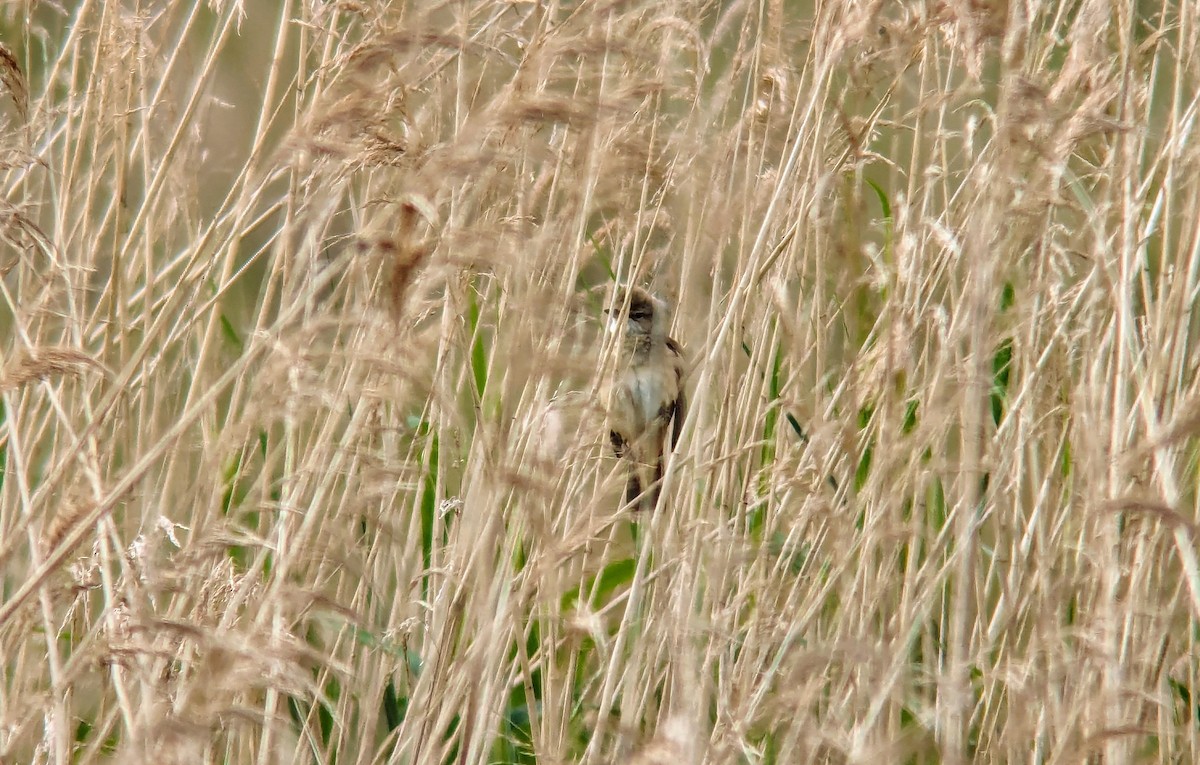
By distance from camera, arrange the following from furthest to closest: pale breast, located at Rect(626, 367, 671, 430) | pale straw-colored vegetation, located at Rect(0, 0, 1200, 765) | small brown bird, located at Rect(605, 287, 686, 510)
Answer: pale breast, located at Rect(626, 367, 671, 430) < small brown bird, located at Rect(605, 287, 686, 510) < pale straw-colored vegetation, located at Rect(0, 0, 1200, 765)

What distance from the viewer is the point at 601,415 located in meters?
1.44

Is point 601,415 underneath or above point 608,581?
above

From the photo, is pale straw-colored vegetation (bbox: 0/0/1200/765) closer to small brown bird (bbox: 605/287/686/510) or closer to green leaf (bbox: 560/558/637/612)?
green leaf (bbox: 560/558/637/612)

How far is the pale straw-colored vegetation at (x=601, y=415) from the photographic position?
1244mm

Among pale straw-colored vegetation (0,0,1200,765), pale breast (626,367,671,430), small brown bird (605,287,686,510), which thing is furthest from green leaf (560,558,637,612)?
pale breast (626,367,671,430)

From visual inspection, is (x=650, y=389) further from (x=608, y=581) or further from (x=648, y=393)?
(x=608, y=581)

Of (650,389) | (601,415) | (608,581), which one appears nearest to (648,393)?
(650,389)

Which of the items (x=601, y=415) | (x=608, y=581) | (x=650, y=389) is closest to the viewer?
(x=601, y=415)

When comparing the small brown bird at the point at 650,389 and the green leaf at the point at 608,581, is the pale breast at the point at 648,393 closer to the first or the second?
the small brown bird at the point at 650,389

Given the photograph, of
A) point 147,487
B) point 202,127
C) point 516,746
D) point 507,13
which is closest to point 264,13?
point 202,127

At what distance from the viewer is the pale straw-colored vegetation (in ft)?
4.08

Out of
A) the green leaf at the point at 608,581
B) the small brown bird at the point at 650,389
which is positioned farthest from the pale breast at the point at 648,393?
the green leaf at the point at 608,581

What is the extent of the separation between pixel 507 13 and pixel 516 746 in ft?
3.98

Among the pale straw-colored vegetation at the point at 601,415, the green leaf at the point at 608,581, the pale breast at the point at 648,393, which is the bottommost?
the green leaf at the point at 608,581
